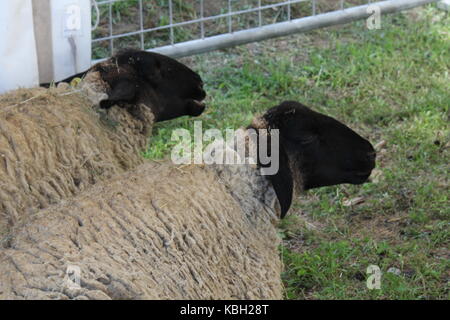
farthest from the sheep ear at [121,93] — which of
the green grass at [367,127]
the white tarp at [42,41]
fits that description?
the green grass at [367,127]

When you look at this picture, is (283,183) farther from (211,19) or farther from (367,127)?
(211,19)

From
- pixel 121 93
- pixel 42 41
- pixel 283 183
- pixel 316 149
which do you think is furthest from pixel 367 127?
pixel 42 41

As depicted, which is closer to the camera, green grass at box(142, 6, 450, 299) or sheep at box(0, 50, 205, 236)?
sheep at box(0, 50, 205, 236)

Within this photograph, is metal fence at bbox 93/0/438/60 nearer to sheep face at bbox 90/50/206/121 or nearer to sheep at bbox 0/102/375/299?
sheep face at bbox 90/50/206/121

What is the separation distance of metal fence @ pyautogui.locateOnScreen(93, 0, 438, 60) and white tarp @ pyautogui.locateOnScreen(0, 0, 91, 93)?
3.30 feet

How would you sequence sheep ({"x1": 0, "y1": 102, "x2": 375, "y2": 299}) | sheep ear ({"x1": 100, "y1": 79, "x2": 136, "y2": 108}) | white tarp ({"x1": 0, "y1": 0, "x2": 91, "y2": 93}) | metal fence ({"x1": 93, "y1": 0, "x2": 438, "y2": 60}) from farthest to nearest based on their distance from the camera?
metal fence ({"x1": 93, "y1": 0, "x2": 438, "y2": 60}) → white tarp ({"x1": 0, "y1": 0, "x2": 91, "y2": 93}) → sheep ear ({"x1": 100, "y1": 79, "x2": 136, "y2": 108}) → sheep ({"x1": 0, "y1": 102, "x2": 375, "y2": 299})

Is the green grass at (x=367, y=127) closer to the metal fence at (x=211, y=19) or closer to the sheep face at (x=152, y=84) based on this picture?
the metal fence at (x=211, y=19)

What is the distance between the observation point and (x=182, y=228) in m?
3.94

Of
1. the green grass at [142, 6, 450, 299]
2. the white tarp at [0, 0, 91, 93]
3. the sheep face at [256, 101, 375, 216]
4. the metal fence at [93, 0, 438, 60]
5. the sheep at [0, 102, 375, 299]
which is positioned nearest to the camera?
the sheep at [0, 102, 375, 299]

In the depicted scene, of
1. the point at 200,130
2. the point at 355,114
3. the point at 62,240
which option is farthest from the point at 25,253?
the point at 355,114

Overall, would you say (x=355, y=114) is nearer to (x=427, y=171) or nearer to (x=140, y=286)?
(x=427, y=171)

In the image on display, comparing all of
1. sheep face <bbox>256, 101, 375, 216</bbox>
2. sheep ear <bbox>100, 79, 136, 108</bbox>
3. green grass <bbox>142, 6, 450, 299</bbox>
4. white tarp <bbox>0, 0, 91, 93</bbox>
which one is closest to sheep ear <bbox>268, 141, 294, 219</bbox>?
sheep face <bbox>256, 101, 375, 216</bbox>

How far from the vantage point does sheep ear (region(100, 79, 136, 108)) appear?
5246mm

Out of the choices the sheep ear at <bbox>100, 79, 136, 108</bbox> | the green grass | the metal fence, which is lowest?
the green grass
